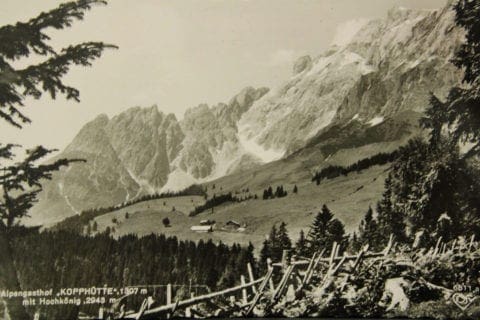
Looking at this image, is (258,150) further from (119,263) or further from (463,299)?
(463,299)

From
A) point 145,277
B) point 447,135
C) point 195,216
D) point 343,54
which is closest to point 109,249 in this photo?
point 145,277

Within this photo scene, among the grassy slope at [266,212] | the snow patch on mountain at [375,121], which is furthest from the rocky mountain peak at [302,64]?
the grassy slope at [266,212]

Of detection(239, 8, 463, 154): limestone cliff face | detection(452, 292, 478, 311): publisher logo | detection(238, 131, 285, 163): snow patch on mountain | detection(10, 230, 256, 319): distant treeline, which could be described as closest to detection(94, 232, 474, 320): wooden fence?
detection(10, 230, 256, 319): distant treeline

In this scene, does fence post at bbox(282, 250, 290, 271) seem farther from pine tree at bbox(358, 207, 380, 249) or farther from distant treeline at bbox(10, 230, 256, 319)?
pine tree at bbox(358, 207, 380, 249)

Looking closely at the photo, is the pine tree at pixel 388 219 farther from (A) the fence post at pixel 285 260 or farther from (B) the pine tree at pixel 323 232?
(A) the fence post at pixel 285 260

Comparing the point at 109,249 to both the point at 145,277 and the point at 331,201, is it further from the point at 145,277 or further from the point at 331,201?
the point at 331,201

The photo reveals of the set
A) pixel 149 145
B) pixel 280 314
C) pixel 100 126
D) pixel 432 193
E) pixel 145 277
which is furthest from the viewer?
pixel 149 145
